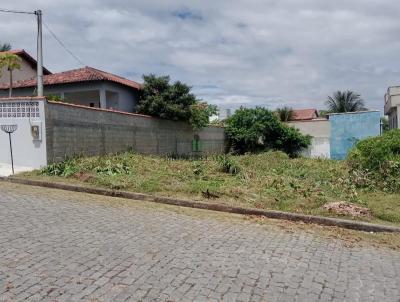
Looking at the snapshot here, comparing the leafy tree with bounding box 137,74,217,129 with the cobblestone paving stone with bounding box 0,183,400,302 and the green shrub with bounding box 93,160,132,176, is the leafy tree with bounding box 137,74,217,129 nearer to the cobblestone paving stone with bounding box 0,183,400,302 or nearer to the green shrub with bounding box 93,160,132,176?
the green shrub with bounding box 93,160,132,176

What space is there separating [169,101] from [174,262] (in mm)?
17370

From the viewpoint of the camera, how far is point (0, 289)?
14.1ft

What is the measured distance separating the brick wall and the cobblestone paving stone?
20.8 feet

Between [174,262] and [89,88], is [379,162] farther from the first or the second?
[89,88]

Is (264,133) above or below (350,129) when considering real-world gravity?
below

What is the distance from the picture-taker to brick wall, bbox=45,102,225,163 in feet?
46.3

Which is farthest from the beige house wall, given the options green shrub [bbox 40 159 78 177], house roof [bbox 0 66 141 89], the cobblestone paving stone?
the cobblestone paving stone

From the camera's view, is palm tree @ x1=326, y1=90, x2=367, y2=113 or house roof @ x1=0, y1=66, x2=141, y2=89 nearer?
house roof @ x1=0, y1=66, x2=141, y2=89

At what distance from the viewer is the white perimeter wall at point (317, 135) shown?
28972 millimetres

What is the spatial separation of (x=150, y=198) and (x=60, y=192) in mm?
2365

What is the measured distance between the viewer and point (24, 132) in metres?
14.0

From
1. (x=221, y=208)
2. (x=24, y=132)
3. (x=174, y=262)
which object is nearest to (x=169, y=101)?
(x=24, y=132)

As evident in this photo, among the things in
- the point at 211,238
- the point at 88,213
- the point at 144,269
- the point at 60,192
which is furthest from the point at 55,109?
the point at 144,269

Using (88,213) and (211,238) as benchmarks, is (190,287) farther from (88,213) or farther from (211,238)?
(88,213)
